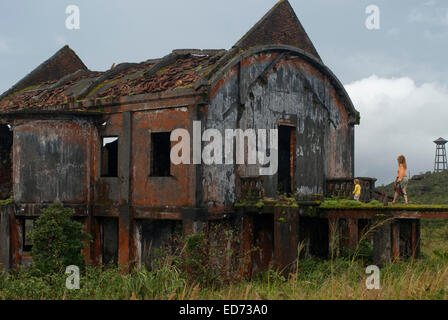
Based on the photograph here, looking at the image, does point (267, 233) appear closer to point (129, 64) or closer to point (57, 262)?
point (57, 262)

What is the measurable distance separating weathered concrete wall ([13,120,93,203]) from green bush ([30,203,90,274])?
9.46ft

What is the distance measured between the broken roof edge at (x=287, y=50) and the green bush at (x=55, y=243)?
5.06m

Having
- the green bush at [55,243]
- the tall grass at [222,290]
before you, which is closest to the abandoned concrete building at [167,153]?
the green bush at [55,243]

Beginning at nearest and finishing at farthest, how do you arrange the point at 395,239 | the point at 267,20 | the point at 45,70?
the point at 395,239, the point at 267,20, the point at 45,70

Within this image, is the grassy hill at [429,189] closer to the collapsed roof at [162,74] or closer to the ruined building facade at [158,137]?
the collapsed roof at [162,74]

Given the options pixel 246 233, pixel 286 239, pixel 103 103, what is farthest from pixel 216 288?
pixel 103 103

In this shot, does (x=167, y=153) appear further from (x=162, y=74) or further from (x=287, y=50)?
(x=287, y=50)

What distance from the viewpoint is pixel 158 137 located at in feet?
52.6

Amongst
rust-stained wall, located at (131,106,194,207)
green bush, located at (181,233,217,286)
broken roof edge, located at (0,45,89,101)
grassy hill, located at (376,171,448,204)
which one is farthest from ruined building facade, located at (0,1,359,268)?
grassy hill, located at (376,171,448,204)

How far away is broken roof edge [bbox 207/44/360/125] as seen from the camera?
13922mm

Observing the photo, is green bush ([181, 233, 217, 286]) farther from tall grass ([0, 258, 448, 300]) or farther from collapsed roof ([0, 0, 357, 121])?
collapsed roof ([0, 0, 357, 121])

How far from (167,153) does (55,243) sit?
5.13 m

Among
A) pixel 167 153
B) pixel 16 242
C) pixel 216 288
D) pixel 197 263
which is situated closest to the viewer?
pixel 216 288
